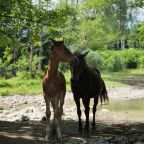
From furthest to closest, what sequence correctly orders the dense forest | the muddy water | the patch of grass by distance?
1. the patch of grass
2. the muddy water
3. the dense forest

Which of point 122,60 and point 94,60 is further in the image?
point 122,60

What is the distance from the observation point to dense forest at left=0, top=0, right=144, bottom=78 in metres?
15.7

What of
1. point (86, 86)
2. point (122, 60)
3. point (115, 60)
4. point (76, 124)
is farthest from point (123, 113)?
point (122, 60)

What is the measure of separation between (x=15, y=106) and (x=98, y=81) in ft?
37.5

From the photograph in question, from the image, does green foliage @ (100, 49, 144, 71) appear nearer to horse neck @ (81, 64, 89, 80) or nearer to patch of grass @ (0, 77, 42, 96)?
patch of grass @ (0, 77, 42, 96)

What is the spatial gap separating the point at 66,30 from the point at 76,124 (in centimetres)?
2937

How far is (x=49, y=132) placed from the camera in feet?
35.5

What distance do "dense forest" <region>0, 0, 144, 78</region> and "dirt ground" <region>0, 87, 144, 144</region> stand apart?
306cm

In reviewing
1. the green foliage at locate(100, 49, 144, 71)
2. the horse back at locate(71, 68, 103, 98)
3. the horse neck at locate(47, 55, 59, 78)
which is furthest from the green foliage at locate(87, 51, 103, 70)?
the horse neck at locate(47, 55, 59, 78)

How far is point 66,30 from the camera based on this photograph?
44281mm

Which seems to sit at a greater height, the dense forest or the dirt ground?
the dense forest

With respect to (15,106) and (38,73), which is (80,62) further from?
(38,73)

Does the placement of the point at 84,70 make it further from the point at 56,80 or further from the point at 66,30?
the point at 66,30

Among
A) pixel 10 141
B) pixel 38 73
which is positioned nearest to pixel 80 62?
pixel 10 141
